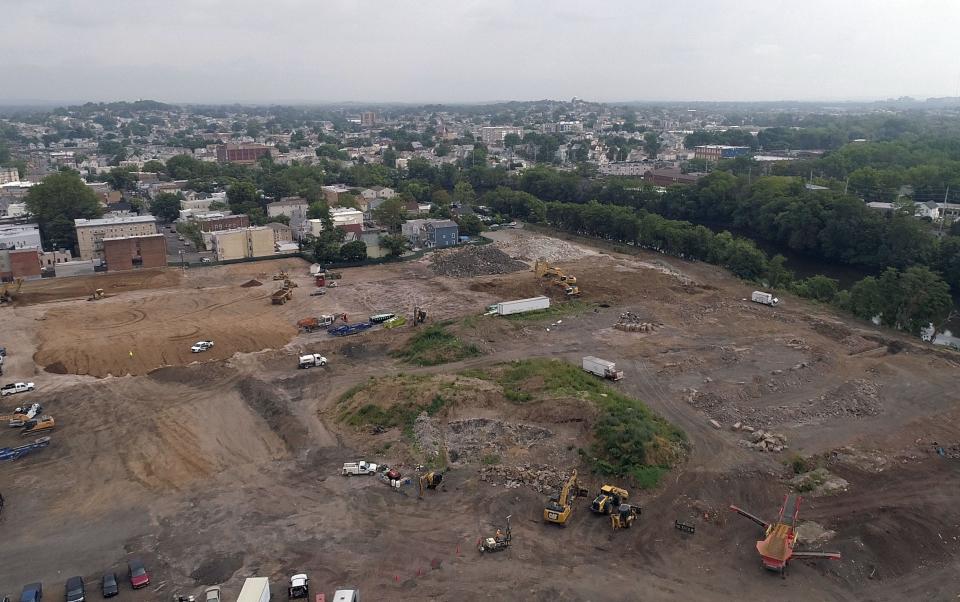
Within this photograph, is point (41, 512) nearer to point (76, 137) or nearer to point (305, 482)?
point (305, 482)

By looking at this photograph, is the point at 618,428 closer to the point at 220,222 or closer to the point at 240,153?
the point at 220,222

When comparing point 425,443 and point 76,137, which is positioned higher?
point 76,137

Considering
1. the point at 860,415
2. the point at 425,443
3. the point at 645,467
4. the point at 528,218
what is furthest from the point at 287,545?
the point at 528,218

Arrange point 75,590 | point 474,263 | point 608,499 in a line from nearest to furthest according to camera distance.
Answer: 1. point 75,590
2. point 608,499
3. point 474,263

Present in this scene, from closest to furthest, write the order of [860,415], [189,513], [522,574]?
1. [522,574]
2. [189,513]
3. [860,415]

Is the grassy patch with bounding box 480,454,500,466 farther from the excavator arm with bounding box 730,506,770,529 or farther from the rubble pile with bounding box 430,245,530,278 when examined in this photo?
the rubble pile with bounding box 430,245,530,278

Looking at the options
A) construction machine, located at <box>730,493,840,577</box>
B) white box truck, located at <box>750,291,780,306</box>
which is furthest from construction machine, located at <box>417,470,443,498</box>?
white box truck, located at <box>750,291,780,306</box>

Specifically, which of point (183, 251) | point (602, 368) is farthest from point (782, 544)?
point (183, 251)
